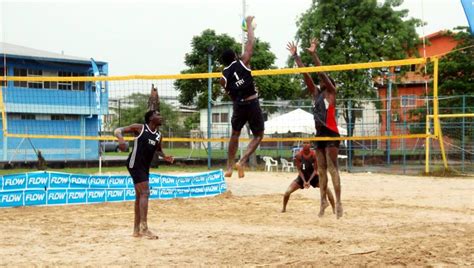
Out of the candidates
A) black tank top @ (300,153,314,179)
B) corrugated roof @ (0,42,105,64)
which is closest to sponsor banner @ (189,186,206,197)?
black tank top @ (300,153,314,179)

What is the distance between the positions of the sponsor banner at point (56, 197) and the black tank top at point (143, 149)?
355cm

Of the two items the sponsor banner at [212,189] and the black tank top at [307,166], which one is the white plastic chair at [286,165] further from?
the black tank top at [307,166]

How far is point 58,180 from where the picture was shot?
36.7ft

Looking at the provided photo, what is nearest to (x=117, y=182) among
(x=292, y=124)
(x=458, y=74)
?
(x=292, y=124)

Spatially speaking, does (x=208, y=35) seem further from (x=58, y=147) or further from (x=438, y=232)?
(x=438, y=232)

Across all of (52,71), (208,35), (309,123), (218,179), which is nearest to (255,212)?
(218,179)

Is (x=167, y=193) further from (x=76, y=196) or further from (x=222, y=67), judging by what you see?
(x=222, y=67)

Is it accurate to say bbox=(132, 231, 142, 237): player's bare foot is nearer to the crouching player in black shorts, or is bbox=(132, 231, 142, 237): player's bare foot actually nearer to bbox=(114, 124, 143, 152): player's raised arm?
bbox=(114, 124, 143, 152): player's raised arm

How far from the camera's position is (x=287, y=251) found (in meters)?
6.94

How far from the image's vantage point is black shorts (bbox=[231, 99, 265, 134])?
25.0ft

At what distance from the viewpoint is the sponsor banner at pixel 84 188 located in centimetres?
1086

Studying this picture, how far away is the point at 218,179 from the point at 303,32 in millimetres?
18395

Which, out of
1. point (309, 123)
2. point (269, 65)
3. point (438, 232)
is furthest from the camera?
point (269, 65)

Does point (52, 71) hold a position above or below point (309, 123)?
above
